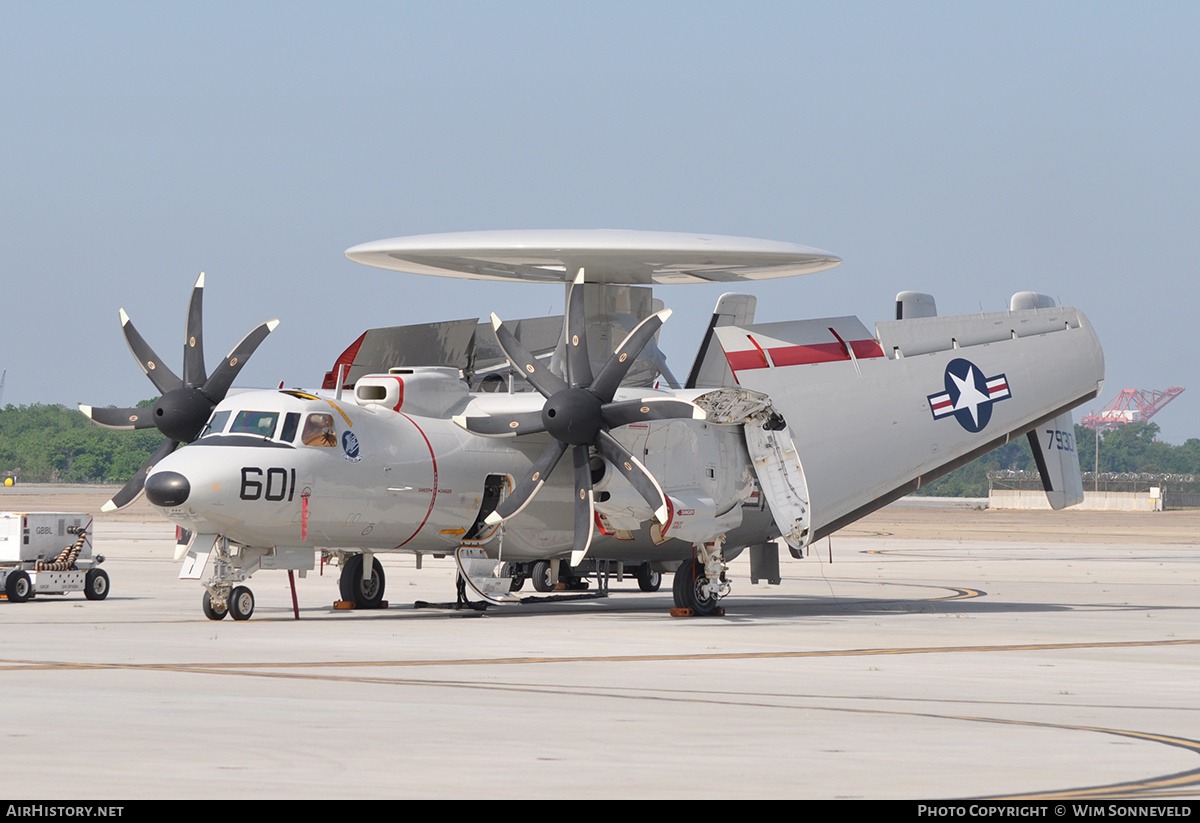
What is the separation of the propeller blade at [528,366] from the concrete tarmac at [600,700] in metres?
4.55

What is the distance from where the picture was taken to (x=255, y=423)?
93.7 ft

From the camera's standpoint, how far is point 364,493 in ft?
96.0

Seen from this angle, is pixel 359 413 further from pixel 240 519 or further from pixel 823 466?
pixel 823 466

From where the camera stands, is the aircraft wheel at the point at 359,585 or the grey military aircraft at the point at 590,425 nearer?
the grey military aircraft at the point at 590,425

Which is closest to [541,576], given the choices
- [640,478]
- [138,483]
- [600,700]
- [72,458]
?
[640,478]

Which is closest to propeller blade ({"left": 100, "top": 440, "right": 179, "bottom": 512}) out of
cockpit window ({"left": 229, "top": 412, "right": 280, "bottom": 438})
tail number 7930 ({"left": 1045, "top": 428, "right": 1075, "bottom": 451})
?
cockpit window ({"left": 229, "top": 412, "right": 280, "bottom": 438})

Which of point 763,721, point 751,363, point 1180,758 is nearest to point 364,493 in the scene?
point 751,363

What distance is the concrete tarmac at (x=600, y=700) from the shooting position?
11477 millimetres

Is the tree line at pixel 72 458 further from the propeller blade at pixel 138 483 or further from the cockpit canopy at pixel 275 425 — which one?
the cockpit canopy at pixel 275 425

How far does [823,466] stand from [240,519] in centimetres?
1234

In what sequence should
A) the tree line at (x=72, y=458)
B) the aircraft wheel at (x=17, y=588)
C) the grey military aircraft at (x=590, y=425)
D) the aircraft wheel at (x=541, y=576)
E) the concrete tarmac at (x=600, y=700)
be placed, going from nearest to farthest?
the concrete tarmac at (x=600, y=700), the grey military aircraft at (x=590, y=425), the aircraft wheel at (x=17, y=588), the aircraft wheel at (x=541, y=576), the tree line at (x=72, y=458)

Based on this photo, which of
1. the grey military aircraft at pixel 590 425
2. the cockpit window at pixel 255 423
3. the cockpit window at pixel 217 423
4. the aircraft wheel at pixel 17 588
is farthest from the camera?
the aircraft wheel at pixel 17 588

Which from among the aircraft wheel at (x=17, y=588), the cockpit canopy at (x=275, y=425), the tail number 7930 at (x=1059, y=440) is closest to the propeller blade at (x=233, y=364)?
the cockpit canopy at (x=275, y=425)

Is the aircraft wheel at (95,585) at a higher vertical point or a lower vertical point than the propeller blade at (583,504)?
lower
